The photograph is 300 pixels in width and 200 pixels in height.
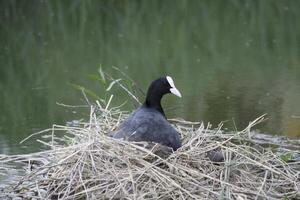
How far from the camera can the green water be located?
28.6ft

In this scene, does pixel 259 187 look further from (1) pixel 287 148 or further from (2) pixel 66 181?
(1) pixel 287 148

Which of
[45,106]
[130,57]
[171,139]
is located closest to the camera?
[171,139]

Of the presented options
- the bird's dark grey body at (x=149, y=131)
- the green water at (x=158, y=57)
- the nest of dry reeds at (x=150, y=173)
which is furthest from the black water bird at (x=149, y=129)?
the green water at (x=158, y=57)

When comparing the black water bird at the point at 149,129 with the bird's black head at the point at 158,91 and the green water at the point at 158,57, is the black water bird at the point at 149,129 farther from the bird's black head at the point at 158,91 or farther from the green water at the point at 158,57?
the green water at the point at 158,57

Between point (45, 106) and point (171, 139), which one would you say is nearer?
point (171, 139)

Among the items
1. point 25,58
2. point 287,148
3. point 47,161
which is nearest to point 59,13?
point 25,58

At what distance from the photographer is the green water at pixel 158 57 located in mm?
8719

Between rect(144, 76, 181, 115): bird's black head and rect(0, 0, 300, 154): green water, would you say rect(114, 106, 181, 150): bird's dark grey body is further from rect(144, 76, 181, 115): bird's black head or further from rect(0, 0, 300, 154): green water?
rect(0, 0, 300, 154): green water

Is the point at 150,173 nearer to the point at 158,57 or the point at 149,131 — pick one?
the point at 149,131

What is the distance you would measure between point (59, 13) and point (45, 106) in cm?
622

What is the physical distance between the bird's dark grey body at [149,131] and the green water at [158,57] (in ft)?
3.83

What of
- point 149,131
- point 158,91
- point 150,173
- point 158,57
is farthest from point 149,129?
point 158,57

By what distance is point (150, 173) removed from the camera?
5207 millimetres

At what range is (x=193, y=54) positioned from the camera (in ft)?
39.1
